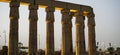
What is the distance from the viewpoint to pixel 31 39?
108 ft

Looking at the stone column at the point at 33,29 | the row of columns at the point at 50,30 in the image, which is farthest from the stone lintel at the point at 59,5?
the stone column at the point at 33,29

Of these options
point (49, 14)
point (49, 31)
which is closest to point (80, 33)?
point (49, 31)

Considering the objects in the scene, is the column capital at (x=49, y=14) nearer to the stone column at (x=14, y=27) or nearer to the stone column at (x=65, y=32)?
the stone column at (x=65, y=32)

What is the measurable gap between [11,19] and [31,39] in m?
3.84

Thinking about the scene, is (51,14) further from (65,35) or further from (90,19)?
(90,19)

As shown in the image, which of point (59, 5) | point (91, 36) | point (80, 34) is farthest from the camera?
point (91, 36)

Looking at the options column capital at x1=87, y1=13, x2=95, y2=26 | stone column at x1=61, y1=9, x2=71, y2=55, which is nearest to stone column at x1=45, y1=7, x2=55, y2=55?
stone column at x1=61, y1=9, x2=71, y2=55

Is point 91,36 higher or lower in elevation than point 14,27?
lower

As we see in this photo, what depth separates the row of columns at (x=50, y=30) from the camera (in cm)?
3178

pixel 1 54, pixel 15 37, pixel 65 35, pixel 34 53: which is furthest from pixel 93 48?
pixel 1 54

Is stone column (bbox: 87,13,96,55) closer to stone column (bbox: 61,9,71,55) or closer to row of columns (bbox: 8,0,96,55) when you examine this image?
row of columns (bbox: 8,0,96,55)

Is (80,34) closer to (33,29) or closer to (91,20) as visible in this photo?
(91,20)

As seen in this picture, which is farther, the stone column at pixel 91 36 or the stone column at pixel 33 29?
the stone column at pixel 91 36

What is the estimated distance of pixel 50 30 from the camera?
35250 millimetres
